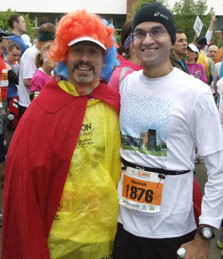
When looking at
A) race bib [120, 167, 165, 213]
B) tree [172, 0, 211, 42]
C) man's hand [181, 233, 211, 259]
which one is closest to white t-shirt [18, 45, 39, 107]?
race bib [120, 167, 165, 213]

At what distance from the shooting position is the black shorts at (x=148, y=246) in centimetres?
202

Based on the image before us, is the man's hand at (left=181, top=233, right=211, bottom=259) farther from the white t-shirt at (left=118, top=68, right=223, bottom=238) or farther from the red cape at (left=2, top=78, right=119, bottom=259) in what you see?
the red cape at (left=2, top=78, right=119, bottom=259)

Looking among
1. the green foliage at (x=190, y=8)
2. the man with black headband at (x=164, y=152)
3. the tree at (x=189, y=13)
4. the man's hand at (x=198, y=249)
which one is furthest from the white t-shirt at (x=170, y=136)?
the green foliage at (x=190, y=8)

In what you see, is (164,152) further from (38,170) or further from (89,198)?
(38,170)

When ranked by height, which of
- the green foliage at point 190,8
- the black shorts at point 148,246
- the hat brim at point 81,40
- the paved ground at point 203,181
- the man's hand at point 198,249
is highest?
the green foliage at point 190,8

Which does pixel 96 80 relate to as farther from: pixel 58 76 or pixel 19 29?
pixel 19 29

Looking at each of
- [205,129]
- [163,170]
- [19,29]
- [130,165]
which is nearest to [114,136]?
[130,165]

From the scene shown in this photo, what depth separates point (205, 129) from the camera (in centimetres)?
189

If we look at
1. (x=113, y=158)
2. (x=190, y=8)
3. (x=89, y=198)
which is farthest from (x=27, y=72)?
(x=190, y=8)

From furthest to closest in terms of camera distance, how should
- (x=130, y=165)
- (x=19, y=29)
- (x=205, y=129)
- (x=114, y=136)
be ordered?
(x=19, y=29) < (x=114, y=136) < (x=130, y=165) < (x=205, y=129)

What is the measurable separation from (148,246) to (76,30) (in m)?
1.33

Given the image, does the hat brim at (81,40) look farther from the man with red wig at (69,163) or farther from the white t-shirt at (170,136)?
the white t-shirt at (170,136)

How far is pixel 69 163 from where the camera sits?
6.93 feet

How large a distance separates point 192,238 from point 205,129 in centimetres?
66
